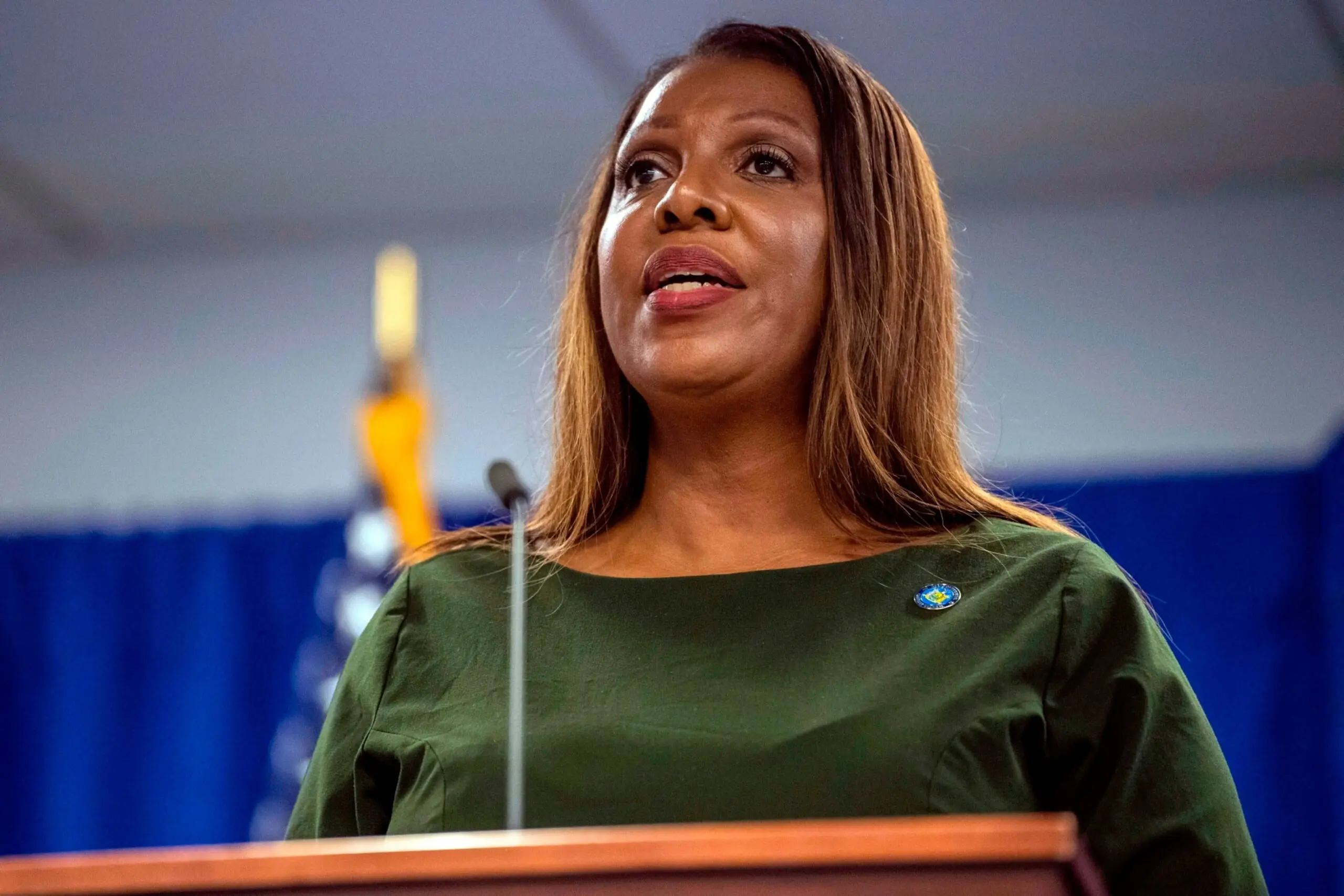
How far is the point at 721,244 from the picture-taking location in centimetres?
170

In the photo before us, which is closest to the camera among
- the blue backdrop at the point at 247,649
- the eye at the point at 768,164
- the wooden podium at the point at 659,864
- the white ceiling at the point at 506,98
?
the wooden podium at the point at 659,864

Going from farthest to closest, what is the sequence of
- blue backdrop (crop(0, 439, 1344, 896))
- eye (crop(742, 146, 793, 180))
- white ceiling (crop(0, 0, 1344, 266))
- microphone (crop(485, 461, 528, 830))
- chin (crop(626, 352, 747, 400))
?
blue backdrop (crop(0, 439, 1344, 896)) → white ceiling (crop(0, 0, 1344, 266)) → eye (crop(742, 146, 793, 180)) → chin (crop(626, 352, 747, 400)) → microphone (crop(485, 461, 528, 830))

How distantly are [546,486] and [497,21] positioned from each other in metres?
1.97

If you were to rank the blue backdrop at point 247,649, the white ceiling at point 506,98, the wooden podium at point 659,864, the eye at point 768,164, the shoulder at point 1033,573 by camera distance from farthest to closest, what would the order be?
1. the blue backdrop at point 247,649
2. the white ceiling at point 506,98
3. the eye at point 768,164
4. the shoulder at point 1033,573
5. the wooden podium at point 659,864

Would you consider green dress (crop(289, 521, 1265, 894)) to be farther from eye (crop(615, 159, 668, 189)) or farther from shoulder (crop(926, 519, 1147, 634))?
eye (crop(615, 159, 668, 189))

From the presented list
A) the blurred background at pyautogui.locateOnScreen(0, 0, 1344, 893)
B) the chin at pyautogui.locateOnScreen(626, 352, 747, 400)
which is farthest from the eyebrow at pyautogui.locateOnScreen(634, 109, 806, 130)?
the blurred background at pyautogui.locateOnScreen(0, 0, 1344, 893)

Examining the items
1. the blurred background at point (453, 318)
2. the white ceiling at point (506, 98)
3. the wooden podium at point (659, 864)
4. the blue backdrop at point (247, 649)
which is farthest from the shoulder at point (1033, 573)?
the blue backdrop at point (247, 649)

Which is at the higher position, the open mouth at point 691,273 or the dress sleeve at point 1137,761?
the open mouth at point 691,273

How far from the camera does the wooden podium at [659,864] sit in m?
0.90

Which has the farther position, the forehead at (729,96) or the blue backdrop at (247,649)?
the blue backdrop at (247,649)

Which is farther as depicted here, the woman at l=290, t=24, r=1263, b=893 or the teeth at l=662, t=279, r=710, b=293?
the teeth at l=662, t=279, r=710, b=293

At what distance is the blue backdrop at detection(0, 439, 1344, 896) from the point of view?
3.74 m

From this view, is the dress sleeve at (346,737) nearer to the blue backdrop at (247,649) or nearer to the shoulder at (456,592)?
the shoulder at (456,592)

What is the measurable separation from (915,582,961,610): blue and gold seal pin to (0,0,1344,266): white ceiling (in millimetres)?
2130
